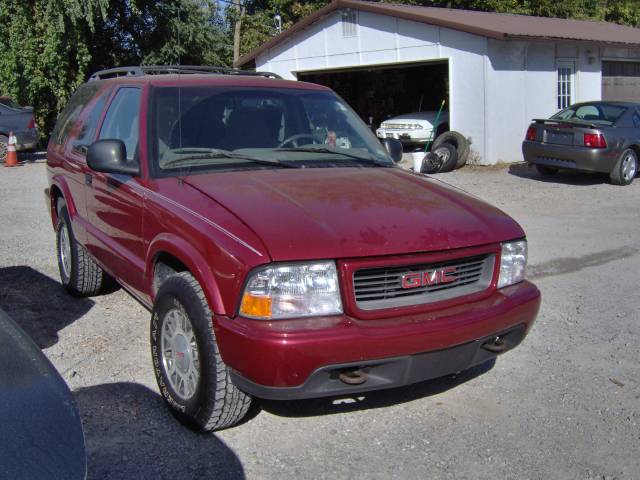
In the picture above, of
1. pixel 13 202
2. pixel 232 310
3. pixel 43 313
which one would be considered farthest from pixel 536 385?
pixel 13 202

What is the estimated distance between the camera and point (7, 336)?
2.57 meters

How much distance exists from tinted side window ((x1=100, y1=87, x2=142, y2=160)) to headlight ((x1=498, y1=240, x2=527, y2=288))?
7.56 ft

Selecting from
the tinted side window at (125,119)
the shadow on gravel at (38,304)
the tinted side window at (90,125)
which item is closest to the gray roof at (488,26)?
the tinted side window at (90,125)

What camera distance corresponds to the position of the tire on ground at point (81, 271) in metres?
5.89

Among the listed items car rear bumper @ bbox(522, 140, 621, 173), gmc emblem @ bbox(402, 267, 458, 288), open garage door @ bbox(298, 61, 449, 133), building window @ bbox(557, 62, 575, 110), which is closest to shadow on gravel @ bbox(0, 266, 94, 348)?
gmc emblem @ bbox(402, 267, 458, 288)

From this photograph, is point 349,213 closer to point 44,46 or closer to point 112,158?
point 112,158

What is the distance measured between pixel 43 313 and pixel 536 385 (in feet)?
12.6

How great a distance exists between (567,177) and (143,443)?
12.5 metres

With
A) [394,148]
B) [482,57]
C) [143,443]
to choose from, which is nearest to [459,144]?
[482,57]

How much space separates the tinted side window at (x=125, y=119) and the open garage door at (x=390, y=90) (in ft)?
59.8

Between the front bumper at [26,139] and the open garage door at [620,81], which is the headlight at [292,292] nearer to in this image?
the front bumper at [26,139]

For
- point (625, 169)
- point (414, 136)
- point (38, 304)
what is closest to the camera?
point (38, 304)

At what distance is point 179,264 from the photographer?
3.97m

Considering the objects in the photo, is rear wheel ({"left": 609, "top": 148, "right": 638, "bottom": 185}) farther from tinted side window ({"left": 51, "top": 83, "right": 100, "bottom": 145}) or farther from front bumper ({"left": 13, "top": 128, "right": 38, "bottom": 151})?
front bumper ({"left": 13, "top": 128, "right": 38, "bottom": 151})
